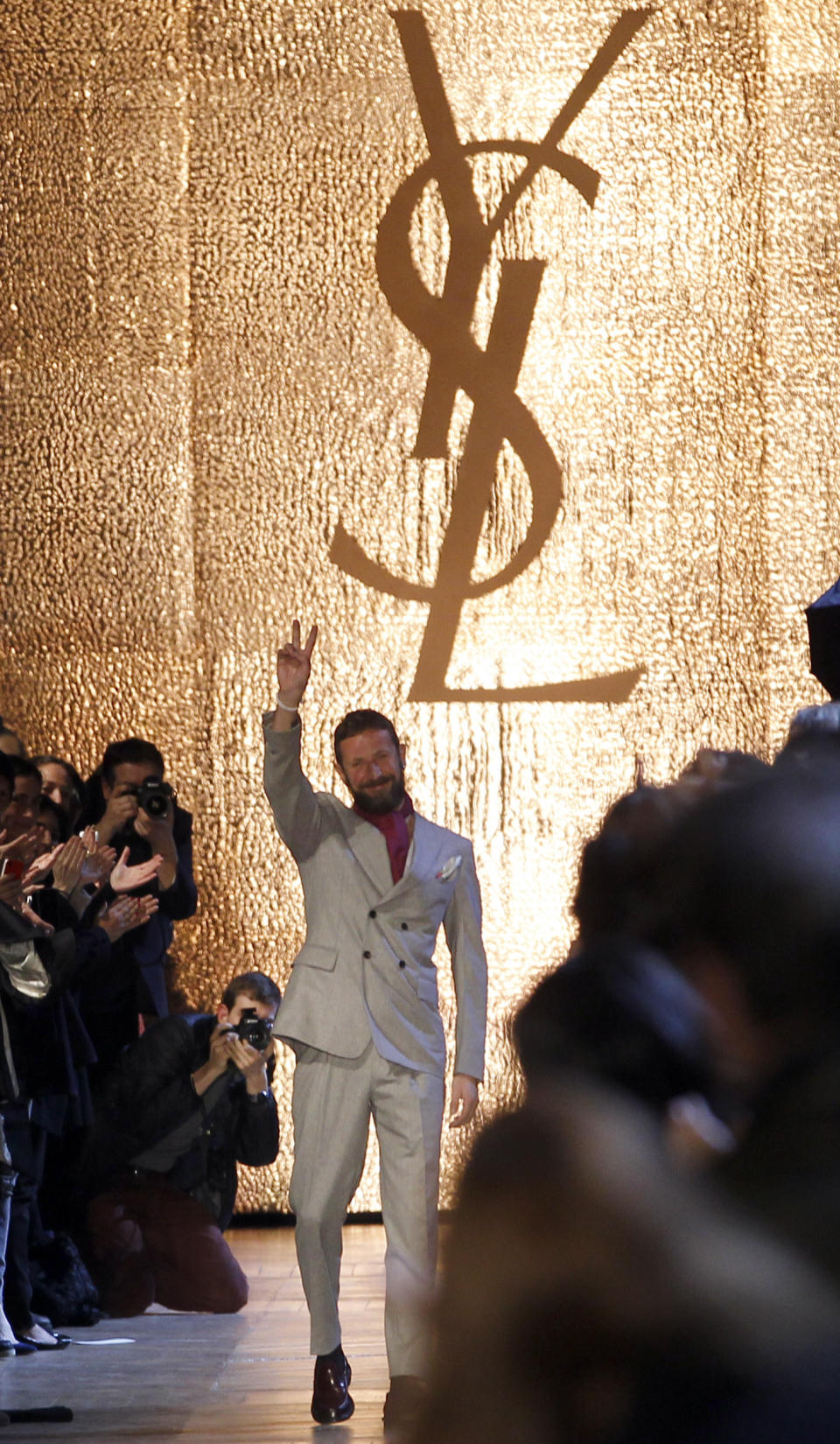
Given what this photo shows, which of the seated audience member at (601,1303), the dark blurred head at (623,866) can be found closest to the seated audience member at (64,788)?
the dark blurred head at (623,866)

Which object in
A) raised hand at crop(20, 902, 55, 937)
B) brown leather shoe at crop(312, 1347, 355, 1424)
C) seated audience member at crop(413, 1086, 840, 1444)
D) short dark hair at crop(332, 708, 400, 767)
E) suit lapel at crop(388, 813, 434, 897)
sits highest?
seated audience member at crop(413, 1086, 840, 1444)

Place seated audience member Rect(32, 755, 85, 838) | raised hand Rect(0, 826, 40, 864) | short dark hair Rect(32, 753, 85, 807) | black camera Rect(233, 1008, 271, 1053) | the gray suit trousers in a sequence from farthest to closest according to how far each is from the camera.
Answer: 1. short dark hair Rect(32, 753, 85, 807)
2. seated audience member Rect(32, 755, 85, 838)
3. black camera Rect(233, 1008, 271, 1053)
4. raised hand Rect(0, 826, 40, 864)
5. the gray suit trousers

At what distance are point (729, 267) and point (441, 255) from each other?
1083mm

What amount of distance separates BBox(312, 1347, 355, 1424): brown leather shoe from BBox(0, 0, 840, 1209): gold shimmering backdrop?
3.24 m

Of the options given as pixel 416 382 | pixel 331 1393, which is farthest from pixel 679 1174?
pixel 416 382

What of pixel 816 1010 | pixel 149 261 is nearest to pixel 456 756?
pixel 149 261

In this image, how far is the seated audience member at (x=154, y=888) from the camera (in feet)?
18.4

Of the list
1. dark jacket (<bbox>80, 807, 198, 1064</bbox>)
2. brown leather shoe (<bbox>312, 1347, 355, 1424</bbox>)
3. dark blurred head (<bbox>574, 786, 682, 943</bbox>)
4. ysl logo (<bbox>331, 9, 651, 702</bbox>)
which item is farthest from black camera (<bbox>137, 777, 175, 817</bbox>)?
dark blurred head (<bbox>574, 786, 682, 943</bbox>)

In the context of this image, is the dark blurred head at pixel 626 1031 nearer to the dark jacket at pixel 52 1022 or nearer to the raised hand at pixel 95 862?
the dark jacket at pixel 52 1022

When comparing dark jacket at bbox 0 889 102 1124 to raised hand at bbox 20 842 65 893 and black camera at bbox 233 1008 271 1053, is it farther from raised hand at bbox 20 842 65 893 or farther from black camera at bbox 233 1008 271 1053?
black camera at bbox 233 1008 271 1053

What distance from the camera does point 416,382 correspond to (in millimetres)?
7301

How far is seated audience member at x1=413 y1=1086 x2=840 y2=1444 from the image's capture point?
542 mm

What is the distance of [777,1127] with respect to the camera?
0.59m

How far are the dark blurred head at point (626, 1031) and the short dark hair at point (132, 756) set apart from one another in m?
5.46
